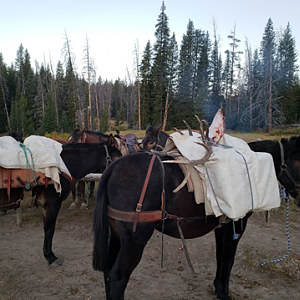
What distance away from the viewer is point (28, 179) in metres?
3.76

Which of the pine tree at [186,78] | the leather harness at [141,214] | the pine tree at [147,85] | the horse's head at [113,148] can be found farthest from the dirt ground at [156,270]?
the pine tree at [147,85]

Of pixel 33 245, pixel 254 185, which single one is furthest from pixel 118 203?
pixel 33 245

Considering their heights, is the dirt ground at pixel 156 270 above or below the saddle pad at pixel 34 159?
below

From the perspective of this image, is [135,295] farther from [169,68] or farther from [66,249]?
[169,68]

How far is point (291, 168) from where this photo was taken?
3295mm

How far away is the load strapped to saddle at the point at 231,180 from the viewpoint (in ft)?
8.40

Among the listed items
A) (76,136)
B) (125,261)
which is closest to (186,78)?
(76,136)

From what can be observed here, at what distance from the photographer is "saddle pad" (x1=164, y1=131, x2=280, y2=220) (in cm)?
256

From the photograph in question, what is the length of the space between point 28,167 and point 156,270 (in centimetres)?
266

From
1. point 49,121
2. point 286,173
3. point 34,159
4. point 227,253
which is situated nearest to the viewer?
point 227,253

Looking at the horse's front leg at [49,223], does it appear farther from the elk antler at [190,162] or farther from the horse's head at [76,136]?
the horse's head at [76,136]

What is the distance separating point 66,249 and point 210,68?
41305 mm

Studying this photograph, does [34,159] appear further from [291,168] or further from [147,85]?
[147,85]

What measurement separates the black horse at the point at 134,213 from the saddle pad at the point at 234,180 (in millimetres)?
228
